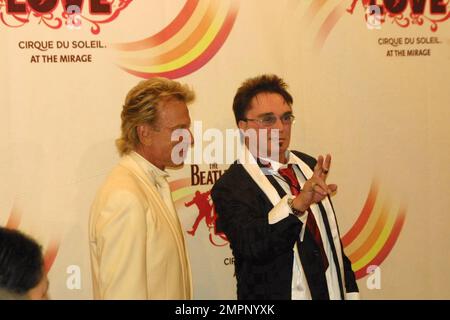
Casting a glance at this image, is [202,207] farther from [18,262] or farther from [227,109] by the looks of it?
[18,262]

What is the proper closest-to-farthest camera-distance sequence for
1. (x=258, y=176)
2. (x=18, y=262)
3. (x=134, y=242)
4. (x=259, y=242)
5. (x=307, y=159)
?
(x=18, y=262) → (x=134, y=242) → (x=259, y=242) → (x=258, y=176) → (x=307, y=159)

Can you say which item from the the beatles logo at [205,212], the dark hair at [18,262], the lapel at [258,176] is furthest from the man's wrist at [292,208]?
the dark hair at [18,262]

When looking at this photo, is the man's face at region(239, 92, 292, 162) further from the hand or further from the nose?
the hand

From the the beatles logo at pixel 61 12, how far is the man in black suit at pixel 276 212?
672mm

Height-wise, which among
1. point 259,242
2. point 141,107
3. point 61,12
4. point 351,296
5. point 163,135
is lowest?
point 351,296

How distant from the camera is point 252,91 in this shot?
292cm

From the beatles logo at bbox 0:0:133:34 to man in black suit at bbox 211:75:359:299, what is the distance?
2.20ft

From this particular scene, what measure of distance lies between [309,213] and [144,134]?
2.37ft

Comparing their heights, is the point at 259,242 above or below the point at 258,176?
below

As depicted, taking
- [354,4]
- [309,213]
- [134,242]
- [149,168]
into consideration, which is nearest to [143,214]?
[134,242]

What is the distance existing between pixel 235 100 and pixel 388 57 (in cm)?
80

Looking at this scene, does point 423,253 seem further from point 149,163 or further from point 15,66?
point 15,66

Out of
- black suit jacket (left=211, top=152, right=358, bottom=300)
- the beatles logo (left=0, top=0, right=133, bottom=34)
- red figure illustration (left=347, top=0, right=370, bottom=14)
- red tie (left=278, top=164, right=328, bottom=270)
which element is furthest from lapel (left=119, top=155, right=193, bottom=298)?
red figure illustration (left=347, top=0, right=370, bottom=14)

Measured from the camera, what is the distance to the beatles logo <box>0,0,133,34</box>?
2.96 meters
